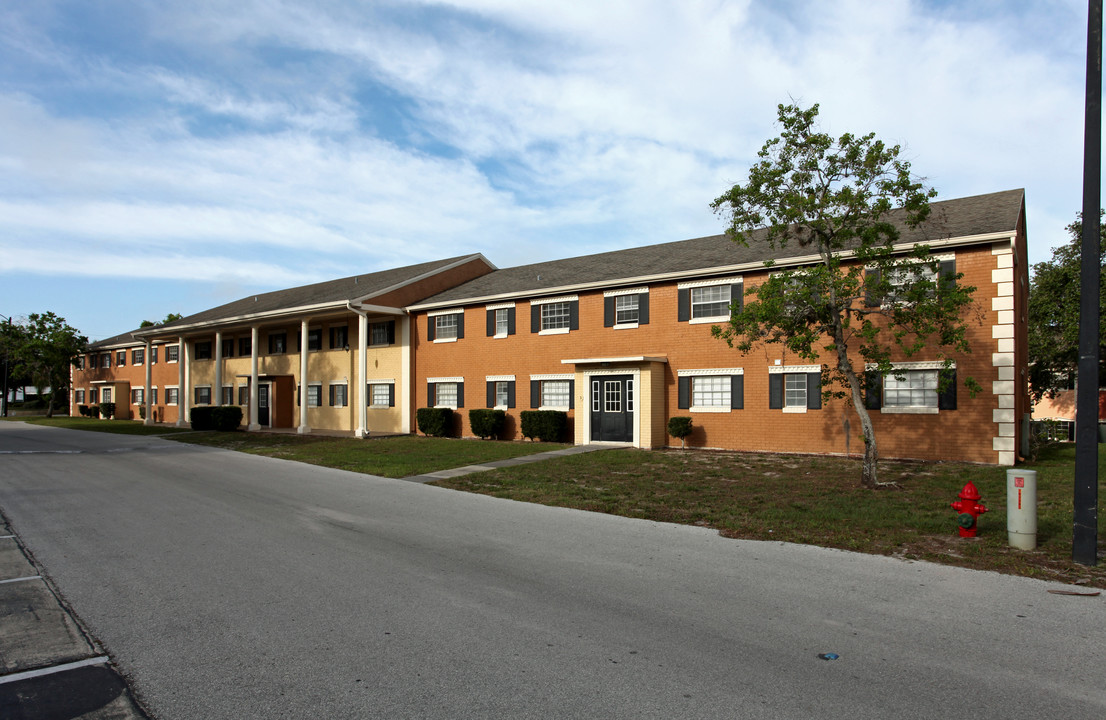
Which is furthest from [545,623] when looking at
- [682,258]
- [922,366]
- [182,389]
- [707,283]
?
[182,389]

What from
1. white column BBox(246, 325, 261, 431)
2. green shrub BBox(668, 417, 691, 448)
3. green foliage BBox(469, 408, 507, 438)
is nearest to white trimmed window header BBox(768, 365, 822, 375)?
green shrub BBox(668, 417, 691, 448)

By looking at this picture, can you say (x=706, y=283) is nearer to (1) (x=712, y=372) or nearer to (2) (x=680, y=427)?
(1) (x=712, y=372)

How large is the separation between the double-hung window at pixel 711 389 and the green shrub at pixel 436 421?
10077mm

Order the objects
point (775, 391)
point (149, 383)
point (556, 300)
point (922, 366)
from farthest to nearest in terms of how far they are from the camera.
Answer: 1. point (149, 383)
2. point (556, 300)
3. point (775, 391)
4. point (922, 366)

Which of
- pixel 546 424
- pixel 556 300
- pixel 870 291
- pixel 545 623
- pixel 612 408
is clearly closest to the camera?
pixel 545 623

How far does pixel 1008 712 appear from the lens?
3.97m

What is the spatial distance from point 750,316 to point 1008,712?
972cm

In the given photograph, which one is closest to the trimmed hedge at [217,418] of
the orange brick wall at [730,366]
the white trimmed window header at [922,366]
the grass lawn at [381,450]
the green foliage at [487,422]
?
the grass lawn at [381,450]

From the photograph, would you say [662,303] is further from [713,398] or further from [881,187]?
[881,187]

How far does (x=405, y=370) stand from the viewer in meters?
29.2

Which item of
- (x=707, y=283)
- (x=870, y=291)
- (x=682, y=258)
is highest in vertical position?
(x=682, y=258)

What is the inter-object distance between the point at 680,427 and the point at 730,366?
2.38 metres

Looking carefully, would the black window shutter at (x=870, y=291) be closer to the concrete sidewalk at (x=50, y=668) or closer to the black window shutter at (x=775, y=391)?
the black window shutter at (x=775, y=391)

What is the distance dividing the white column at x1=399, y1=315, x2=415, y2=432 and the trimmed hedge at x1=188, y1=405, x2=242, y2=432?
32.2 ft
